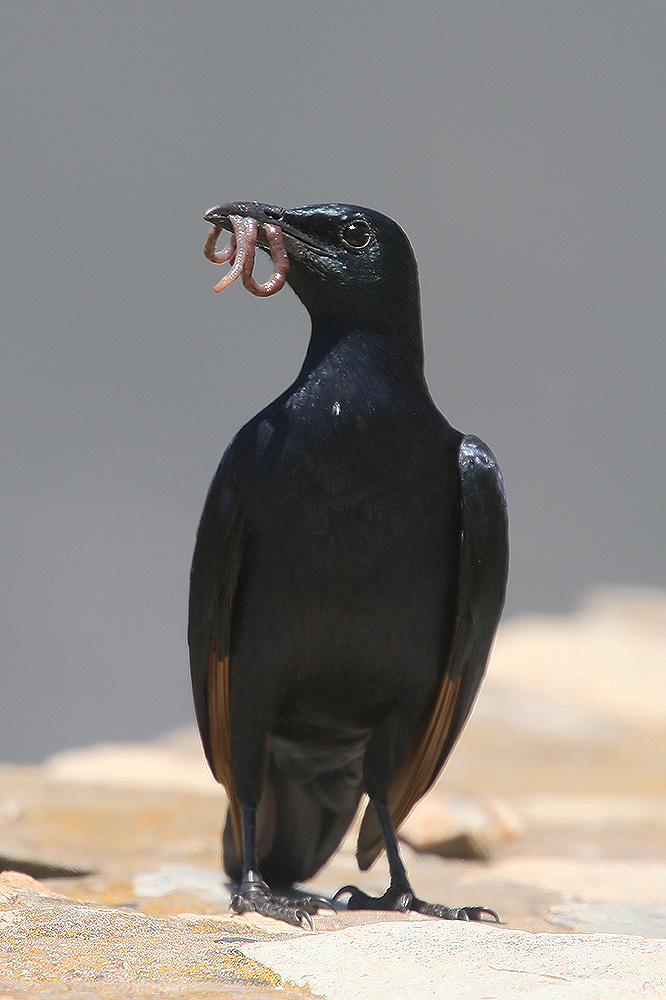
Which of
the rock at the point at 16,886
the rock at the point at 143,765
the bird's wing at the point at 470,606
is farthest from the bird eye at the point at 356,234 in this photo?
the rock at the point at 143,765

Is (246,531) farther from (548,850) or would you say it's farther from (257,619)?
(548,850)

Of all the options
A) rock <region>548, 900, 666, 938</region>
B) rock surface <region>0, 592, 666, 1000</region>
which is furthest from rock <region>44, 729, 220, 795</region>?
rock <region>548, 900, 666, 938</region>

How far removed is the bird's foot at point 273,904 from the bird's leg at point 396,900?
0.28 metres

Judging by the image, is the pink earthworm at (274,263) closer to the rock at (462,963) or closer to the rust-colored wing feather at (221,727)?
the rust-colored wing feather at (221,727)

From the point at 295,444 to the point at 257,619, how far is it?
20.7 inches

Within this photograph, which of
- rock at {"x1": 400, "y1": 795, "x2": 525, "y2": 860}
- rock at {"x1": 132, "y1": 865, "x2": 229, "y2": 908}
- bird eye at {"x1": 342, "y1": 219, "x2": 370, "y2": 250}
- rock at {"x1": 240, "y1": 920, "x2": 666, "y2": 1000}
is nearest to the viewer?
rock at {"x1": 240, "y1": 920, "x2": 666, "y2": 1000}

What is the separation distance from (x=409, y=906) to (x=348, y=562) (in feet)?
3.51

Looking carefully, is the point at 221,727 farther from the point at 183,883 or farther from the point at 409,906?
the point at 183,883

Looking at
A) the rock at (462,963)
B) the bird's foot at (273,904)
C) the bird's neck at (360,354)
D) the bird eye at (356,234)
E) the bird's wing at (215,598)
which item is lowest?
the rock at (462,963)

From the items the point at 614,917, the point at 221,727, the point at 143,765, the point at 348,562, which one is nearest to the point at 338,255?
the point at 348,562

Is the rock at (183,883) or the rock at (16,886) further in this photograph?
the rock at (183,883)

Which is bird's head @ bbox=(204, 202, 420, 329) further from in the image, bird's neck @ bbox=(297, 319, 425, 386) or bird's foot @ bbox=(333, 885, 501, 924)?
bird's foot @ bbox=(333, 885, 501, 924)

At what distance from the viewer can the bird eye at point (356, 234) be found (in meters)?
3.39

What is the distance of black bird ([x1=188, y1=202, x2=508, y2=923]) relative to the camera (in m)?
3.15
